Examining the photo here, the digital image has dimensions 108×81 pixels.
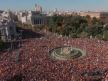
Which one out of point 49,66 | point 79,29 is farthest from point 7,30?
point 49,66

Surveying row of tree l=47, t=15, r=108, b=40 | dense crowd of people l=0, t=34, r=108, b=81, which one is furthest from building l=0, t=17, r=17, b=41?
dense crowd of people l=0, t=34, r=108, b=81

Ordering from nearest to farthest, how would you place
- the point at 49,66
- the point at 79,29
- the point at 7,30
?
the point at 49,66, the point at 7,30, the point at 79,29

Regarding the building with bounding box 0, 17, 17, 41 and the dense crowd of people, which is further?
the building with bounding box 0, 17, 17, 41

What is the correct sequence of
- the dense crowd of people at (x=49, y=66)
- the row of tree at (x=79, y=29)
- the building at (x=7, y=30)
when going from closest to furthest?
the dense crowd of people at (x=49, y=66) → the building at (x=7, y=30) → the row of tree at (x=79, y=29)

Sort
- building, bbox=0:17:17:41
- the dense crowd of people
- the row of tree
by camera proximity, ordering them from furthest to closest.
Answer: the row of tree → building, bbox=0:17:17:41 → the dense crowd of people

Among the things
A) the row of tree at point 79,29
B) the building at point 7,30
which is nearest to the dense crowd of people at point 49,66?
the building at point 7,30

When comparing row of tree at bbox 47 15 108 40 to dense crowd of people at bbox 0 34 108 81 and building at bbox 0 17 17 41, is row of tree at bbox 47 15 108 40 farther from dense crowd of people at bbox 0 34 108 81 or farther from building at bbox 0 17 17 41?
dense crowd of people at bbox 0 34 108 81

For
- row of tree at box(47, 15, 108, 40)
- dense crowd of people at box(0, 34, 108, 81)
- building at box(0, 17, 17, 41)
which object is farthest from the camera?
row of tree at box(47, 15, 108, 40)

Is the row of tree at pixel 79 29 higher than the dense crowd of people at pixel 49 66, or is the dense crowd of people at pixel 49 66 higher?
the dense crowd of people at pixel 49 66

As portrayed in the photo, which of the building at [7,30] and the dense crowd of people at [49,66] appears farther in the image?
the building at [7,30]

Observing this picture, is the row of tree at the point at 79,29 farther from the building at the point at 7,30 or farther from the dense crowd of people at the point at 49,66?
the dense crowd of people at the point at 49,66

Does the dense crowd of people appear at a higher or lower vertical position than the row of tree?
higher

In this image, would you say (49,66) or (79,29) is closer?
(49,66)

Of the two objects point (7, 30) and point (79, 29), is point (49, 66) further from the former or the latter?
point (79, 29)
